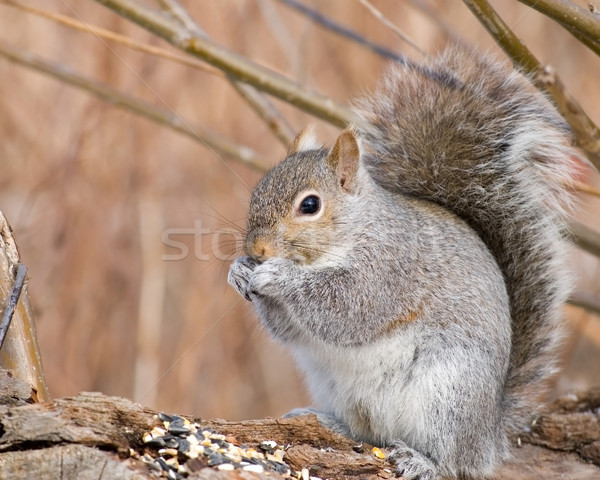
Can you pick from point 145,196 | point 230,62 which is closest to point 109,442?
point 230,62

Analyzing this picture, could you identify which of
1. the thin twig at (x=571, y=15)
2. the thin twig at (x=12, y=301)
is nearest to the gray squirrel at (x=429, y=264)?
the thin twig at (x=571, y=15)

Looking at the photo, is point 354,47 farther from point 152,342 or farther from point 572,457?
point 572,457

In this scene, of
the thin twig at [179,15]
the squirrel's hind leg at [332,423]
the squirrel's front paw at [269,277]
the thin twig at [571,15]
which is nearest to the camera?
the thin twig at [571,15]

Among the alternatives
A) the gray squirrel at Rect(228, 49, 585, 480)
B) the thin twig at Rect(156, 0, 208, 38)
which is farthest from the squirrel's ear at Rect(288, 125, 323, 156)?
the thin twig at Rect(156, 0, 208, 38)

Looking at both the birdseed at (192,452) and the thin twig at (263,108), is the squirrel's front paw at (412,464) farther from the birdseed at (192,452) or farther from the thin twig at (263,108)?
the thin twig at (263,108)

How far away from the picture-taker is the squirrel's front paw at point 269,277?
2.13 meters

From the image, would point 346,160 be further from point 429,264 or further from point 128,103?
point 128,103

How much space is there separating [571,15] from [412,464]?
3.81ft

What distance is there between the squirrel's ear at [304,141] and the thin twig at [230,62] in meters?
0.15

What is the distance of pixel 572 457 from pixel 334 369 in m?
0.79

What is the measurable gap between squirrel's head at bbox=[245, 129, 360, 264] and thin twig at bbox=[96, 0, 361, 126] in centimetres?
16

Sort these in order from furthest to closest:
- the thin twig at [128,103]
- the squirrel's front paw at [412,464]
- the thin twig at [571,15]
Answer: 1. the thin twig at [128,103]
2. the squirrel's front paw at [412,464]
3. the thin twig at [571,15]

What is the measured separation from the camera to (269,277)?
83.9 inches

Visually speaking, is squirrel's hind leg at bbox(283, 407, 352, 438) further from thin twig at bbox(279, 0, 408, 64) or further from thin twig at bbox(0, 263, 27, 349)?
thin twig at bbox(279, 0, 408, 64)
